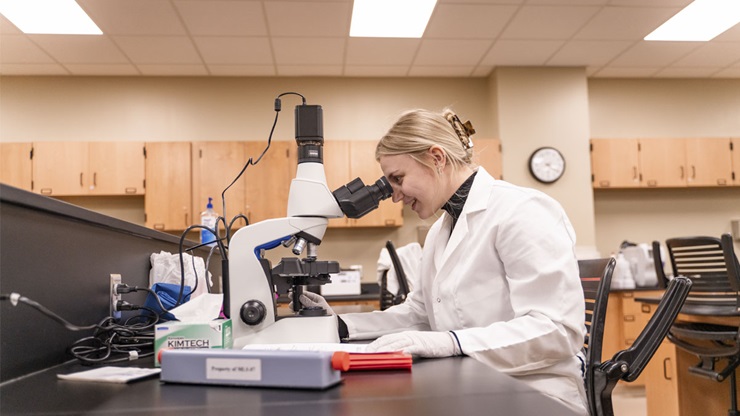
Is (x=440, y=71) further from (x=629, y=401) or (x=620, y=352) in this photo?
(x=620, y=352)

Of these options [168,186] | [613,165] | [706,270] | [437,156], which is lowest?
[706,270]

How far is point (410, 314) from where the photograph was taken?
1604 mm

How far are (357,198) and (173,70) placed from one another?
4.33 m

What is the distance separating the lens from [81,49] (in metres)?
4.44

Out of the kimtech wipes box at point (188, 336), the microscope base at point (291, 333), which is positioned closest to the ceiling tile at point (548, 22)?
the microscope base at point (291, 333)

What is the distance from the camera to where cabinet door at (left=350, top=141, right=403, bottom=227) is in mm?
4891

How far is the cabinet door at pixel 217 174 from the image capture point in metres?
4.78

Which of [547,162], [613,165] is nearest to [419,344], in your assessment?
[547,162]

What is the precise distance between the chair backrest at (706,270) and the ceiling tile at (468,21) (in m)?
1.99

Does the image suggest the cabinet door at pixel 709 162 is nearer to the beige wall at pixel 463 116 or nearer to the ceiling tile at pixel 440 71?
the beige wall at pixel 463 116

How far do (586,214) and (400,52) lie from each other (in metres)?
2.17

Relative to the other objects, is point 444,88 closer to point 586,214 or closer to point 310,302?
point 586,214

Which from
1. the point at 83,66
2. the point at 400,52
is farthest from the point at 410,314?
the point at 83,66

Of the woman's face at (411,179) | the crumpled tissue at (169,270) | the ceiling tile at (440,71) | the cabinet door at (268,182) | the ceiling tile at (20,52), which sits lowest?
the crumpled tissue at (169,270)
